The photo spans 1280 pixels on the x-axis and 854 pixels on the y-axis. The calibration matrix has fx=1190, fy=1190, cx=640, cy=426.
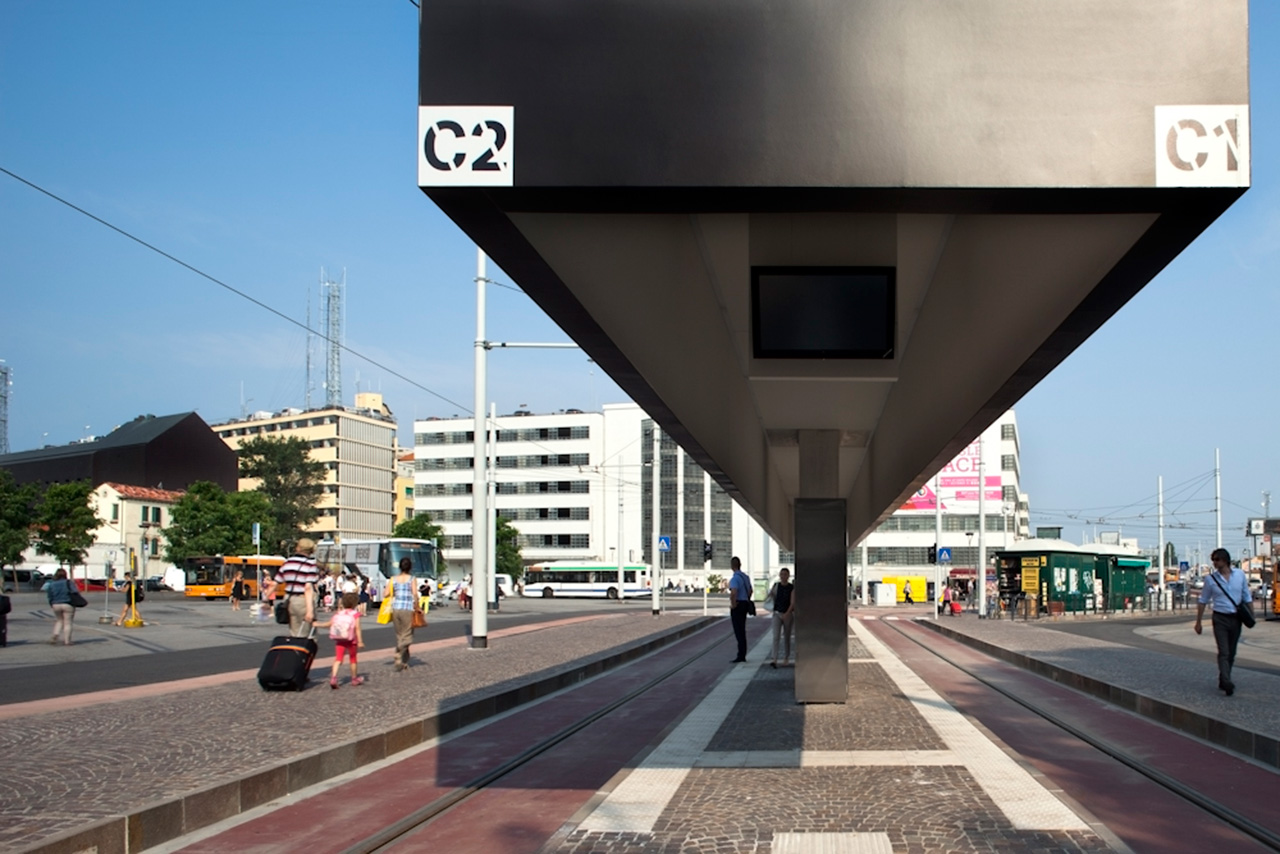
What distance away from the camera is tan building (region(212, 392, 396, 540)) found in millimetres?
123062

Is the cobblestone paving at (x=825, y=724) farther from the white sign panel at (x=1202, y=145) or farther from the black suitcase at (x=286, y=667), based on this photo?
the white sign panel at (x=1202, y=145)

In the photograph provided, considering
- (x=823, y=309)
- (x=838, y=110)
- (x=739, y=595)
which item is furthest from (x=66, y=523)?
(x=838, y=110)

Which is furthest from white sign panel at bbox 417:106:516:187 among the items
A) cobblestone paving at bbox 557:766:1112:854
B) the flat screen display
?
cobblestone paving at bbox 557:766:1112:854

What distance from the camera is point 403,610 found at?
17.3m

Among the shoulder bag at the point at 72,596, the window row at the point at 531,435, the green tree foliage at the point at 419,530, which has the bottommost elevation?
the shoulder bag at the point at 72,596

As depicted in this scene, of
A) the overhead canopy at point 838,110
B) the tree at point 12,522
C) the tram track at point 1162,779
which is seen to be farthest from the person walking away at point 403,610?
the tree at point 12,522

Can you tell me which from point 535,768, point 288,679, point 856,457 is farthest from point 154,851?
point 856,457

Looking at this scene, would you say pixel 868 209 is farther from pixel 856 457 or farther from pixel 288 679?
pixel 856 457

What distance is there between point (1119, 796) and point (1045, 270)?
4000 millimetres

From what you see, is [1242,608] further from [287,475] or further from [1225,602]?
[287,475]

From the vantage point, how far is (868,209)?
17.3 feet

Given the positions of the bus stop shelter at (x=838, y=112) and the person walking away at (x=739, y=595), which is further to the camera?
the person walking away at (x=739, y=595)

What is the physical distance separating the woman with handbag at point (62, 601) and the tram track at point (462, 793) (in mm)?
13845

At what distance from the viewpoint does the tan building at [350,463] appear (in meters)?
123
